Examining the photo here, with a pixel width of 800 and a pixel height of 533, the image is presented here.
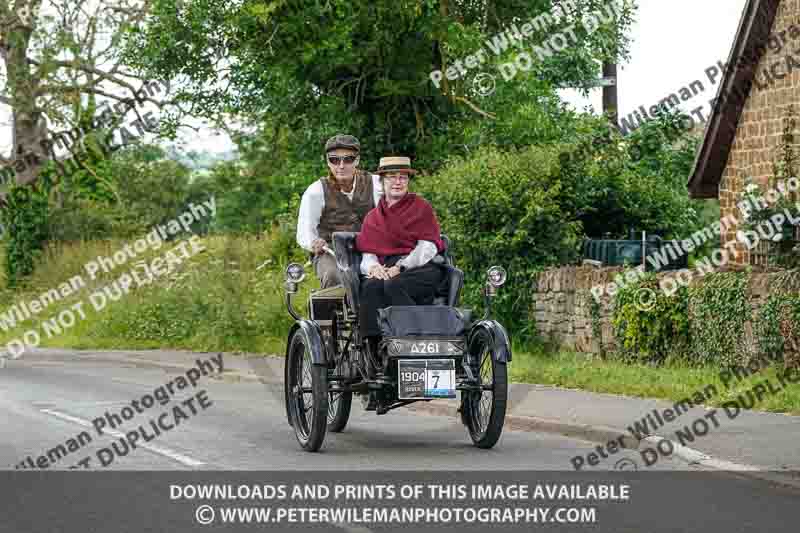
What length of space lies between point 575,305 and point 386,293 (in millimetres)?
9815

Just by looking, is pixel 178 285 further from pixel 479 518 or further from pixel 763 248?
pixel 479 518

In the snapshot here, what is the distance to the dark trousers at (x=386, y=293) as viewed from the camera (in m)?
11.3

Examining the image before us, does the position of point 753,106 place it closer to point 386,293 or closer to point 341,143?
point 341,143

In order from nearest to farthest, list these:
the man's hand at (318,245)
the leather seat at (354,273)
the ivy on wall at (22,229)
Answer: the leather seat at (354,273) < the man's hand at (318,245) < the ivy on wall at (22,229)

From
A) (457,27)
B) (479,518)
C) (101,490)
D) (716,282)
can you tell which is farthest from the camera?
(457,27)

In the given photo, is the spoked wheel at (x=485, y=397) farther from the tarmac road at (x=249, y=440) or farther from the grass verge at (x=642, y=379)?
the grass verge at (x=642, y=379)

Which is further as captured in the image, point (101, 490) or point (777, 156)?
point (777, 156)

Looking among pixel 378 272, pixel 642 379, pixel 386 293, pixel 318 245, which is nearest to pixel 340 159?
pixel 318 245

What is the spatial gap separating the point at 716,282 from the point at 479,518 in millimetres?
10237

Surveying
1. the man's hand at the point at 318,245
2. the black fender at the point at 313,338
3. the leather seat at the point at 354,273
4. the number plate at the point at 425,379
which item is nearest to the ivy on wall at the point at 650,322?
the leather seat at the point at 354,273

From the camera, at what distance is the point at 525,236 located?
21266 mm

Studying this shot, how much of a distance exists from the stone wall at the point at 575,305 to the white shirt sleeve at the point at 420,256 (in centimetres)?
790

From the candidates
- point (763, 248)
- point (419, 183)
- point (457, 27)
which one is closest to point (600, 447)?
point (763, 248)

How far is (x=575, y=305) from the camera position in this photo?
2078 centimetres
